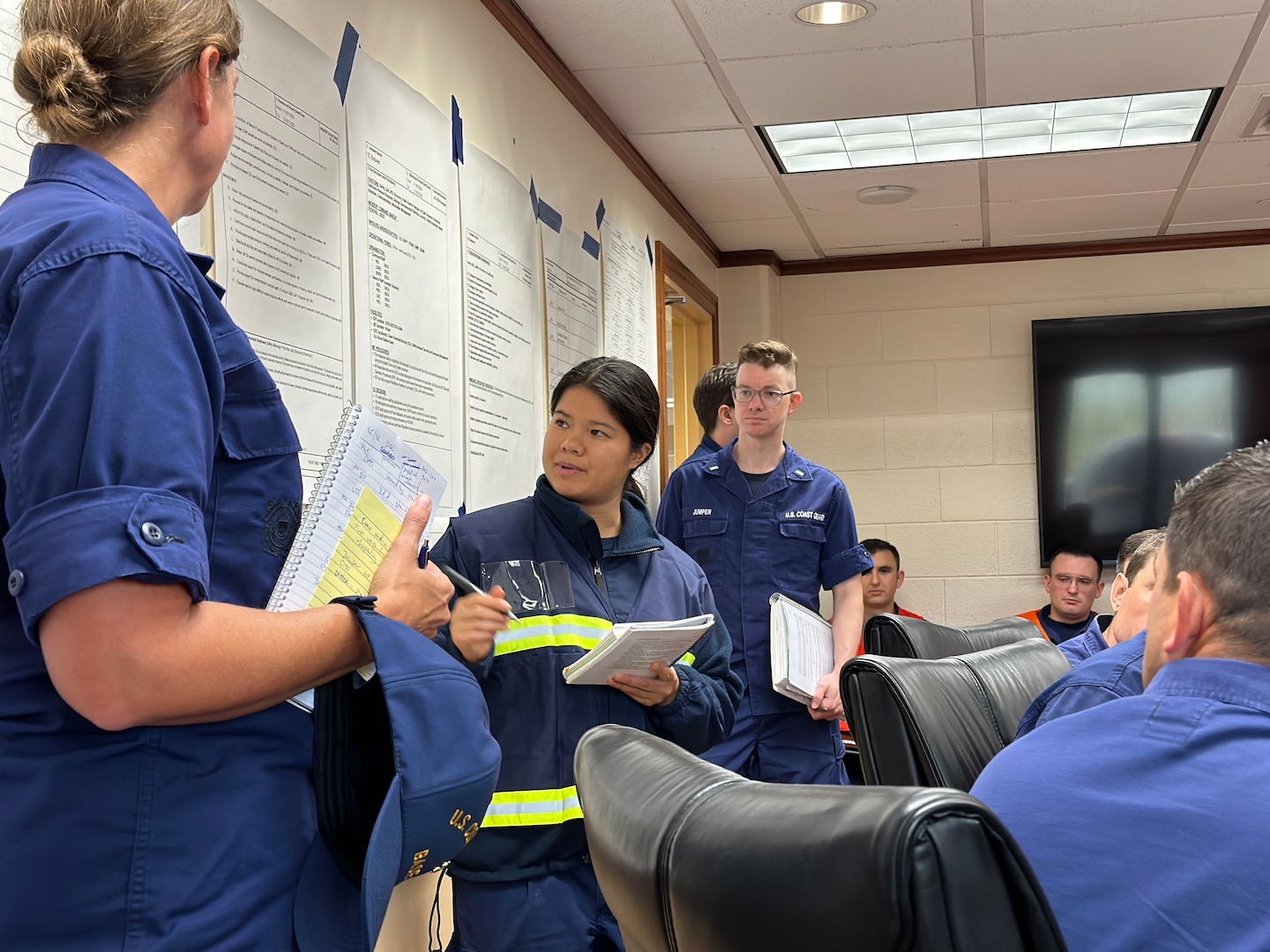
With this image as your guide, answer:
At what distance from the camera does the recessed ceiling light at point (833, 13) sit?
319 centimetres

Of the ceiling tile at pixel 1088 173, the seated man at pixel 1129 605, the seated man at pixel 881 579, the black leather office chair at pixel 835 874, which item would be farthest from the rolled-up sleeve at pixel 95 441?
the seated man at pixel 881 579

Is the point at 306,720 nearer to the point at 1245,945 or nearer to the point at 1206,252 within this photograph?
the point at 1245,945

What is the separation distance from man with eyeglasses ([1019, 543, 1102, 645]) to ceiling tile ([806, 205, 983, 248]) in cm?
156

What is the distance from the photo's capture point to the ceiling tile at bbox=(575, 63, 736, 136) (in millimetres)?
3654

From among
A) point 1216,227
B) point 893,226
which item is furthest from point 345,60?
point 1216,227

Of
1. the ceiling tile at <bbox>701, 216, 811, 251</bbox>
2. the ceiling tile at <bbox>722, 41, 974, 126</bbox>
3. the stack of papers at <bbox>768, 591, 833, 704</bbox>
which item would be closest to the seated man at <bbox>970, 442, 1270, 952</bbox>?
the stack of papers at <bbox>768, 591, 833, 704</bbox>

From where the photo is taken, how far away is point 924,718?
172 cm

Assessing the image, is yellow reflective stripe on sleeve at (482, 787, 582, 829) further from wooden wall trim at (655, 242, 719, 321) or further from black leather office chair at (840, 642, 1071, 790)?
wooden wall trim at (655, 242, 719, 321)

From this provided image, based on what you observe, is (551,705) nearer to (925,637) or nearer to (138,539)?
(925,637)

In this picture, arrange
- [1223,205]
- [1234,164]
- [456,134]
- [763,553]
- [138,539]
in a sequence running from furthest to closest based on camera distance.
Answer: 1. [1223,205]
2. [1234,164]
3. [763,553]
4. [456,134]
5. [138,539]

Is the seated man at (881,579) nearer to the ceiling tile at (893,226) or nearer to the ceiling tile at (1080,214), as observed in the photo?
the ceiling tile at (893,226)

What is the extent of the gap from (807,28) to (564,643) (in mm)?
2198

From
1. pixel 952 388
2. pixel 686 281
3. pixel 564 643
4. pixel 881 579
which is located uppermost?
pixel 686 281

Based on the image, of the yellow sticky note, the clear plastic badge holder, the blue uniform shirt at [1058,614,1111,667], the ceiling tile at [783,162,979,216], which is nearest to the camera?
the yellow sticky note
